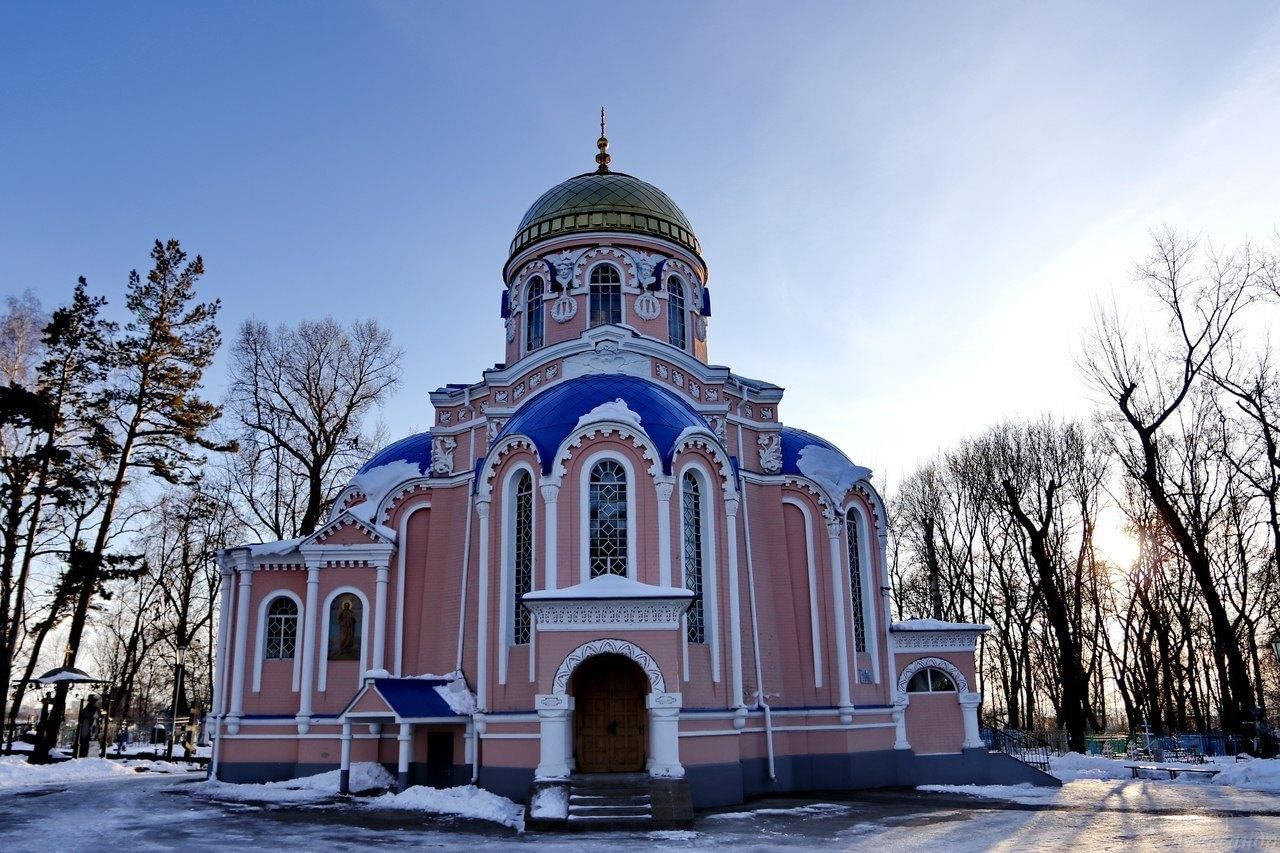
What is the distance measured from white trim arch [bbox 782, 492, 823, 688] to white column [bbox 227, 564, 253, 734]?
10715mm

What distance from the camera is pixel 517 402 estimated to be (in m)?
18.2

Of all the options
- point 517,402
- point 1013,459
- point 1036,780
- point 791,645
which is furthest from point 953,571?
point 517,402

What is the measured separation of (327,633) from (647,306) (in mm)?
9420

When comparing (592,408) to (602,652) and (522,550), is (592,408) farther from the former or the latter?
(602,652)

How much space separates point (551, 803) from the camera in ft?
41.1

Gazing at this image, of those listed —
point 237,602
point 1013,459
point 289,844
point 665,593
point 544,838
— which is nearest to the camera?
point 289,844

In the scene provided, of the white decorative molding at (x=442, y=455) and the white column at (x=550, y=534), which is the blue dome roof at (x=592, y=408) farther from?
the white decorative molding at (x=442, y=455)

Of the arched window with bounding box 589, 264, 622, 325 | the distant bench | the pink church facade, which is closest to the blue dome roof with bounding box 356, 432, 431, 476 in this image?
the pink church facade

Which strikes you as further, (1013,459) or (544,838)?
(1013,459)

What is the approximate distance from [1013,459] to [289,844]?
2440 centimetres

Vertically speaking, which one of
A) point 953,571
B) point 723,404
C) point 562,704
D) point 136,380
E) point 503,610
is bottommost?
point 562,704

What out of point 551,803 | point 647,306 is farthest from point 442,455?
point 551,803

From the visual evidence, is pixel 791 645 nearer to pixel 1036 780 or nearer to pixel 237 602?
pixel 1036 780

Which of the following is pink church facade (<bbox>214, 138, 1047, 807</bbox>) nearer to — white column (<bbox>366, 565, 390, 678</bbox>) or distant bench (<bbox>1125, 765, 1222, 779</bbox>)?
white column (<bbox>366, 565, 390, 678</bbox>)
